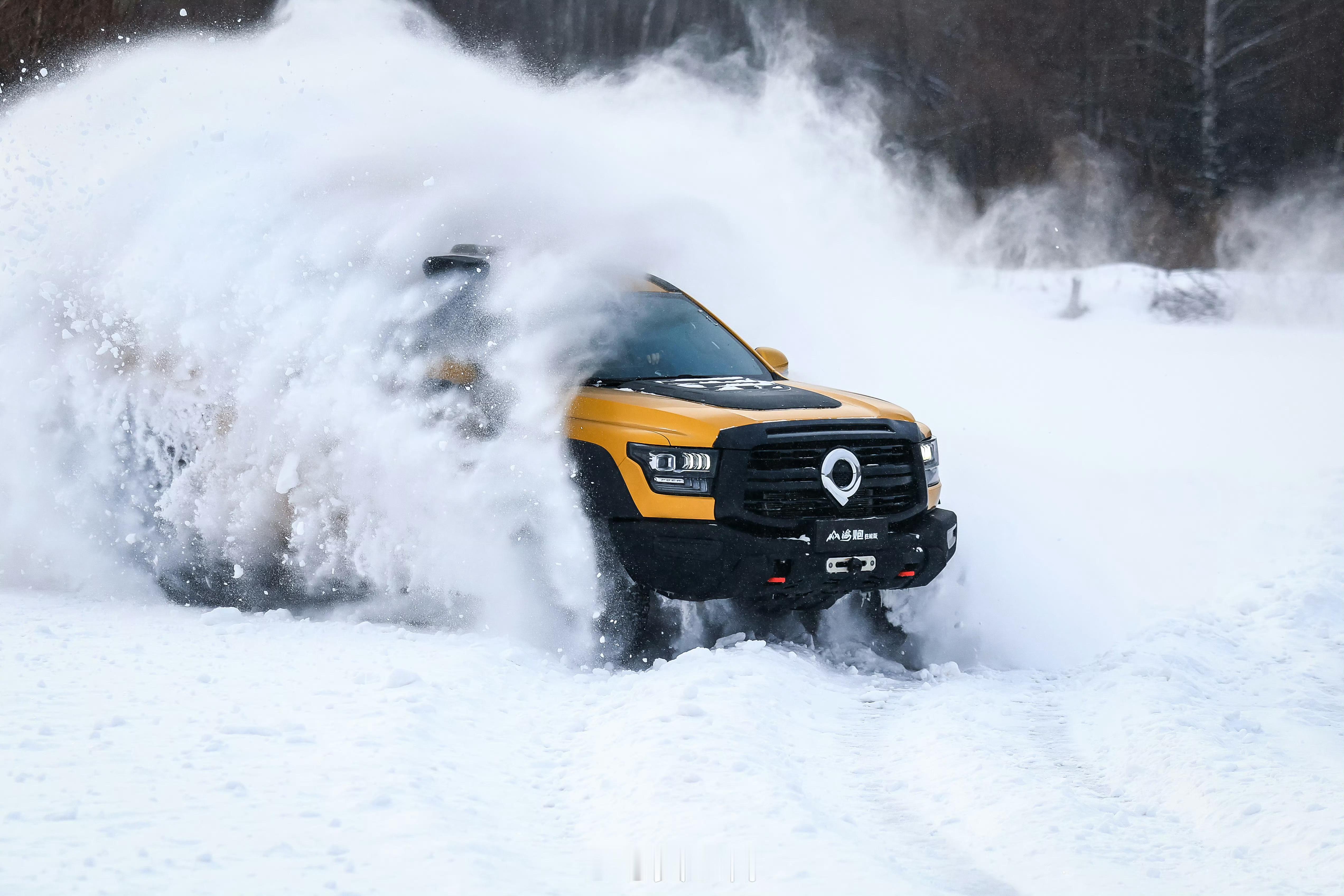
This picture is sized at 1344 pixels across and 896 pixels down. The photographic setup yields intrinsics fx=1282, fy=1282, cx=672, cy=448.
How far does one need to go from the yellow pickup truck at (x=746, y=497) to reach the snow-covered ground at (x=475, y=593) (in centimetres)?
27

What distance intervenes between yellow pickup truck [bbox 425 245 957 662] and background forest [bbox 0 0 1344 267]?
884 inches

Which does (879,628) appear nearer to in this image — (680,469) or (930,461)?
(930,461)

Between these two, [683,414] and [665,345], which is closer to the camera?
[683,414]

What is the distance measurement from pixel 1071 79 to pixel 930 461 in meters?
31.5

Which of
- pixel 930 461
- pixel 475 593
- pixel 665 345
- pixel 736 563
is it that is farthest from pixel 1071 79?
pixel 736 563

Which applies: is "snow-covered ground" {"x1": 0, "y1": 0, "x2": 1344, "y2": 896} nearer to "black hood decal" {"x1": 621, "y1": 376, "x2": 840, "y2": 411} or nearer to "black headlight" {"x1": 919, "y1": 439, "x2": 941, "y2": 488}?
"black hood decal" {"x1": 621, "y1": 376, "x2": 840, "y2": 411}

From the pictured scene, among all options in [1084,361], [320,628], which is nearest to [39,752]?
[320,628]

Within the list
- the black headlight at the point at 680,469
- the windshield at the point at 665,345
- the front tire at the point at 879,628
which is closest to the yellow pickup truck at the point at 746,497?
the black headlight at the point at 680,469

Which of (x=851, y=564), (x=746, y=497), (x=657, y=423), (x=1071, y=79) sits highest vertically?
(x=1071, y=79)

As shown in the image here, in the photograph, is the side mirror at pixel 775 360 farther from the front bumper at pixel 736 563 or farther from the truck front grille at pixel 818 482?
the front bumper at pixel 736 563

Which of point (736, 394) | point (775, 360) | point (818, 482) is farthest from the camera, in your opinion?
point (775, 360)

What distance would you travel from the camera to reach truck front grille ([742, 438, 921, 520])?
5.80 metres

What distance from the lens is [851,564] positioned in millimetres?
5883

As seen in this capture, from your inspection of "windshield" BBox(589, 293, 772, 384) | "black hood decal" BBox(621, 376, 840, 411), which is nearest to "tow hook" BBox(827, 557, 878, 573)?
"black hood decal" BBox(621, 376, 840, 411)
